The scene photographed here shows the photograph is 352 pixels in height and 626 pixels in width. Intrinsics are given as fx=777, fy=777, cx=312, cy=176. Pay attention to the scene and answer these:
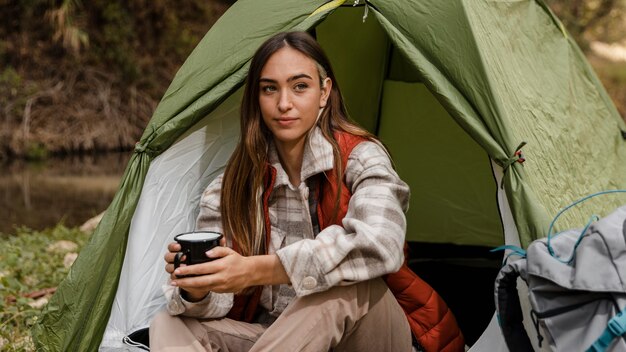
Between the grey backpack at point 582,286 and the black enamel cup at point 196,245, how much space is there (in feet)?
2.40

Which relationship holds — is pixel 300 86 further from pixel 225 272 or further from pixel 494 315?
pixel 494 315

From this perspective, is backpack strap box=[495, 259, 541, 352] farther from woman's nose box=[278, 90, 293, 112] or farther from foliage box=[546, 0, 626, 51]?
foliage box=[546, 0, 626, 51]

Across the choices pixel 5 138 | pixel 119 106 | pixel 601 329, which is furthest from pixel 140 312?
pixel 119 106

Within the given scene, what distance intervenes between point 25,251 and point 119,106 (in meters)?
6.60

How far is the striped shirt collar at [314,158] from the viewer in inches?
87.2

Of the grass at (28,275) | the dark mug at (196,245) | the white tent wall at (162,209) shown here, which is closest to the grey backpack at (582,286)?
the dark mug at (196,245)

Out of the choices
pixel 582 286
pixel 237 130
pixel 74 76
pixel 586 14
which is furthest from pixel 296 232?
pixel 586 14

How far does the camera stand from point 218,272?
74.9 inches

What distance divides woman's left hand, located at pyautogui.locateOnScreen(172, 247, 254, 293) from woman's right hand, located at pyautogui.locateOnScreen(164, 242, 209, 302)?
34 mm

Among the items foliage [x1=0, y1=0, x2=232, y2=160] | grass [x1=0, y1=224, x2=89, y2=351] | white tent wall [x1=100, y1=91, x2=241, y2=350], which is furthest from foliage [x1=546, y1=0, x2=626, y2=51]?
white tent wall [x1=100, y1=91, x2=241, y2=350]

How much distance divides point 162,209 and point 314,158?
2.16 ft

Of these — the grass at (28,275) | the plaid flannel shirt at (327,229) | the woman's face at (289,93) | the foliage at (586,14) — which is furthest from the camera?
the foliage at (586,14)

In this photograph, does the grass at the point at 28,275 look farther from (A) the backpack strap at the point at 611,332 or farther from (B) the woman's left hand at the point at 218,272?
(A) the backpack strap at the point at 611,332

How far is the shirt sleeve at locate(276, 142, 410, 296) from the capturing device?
6.40 feet
